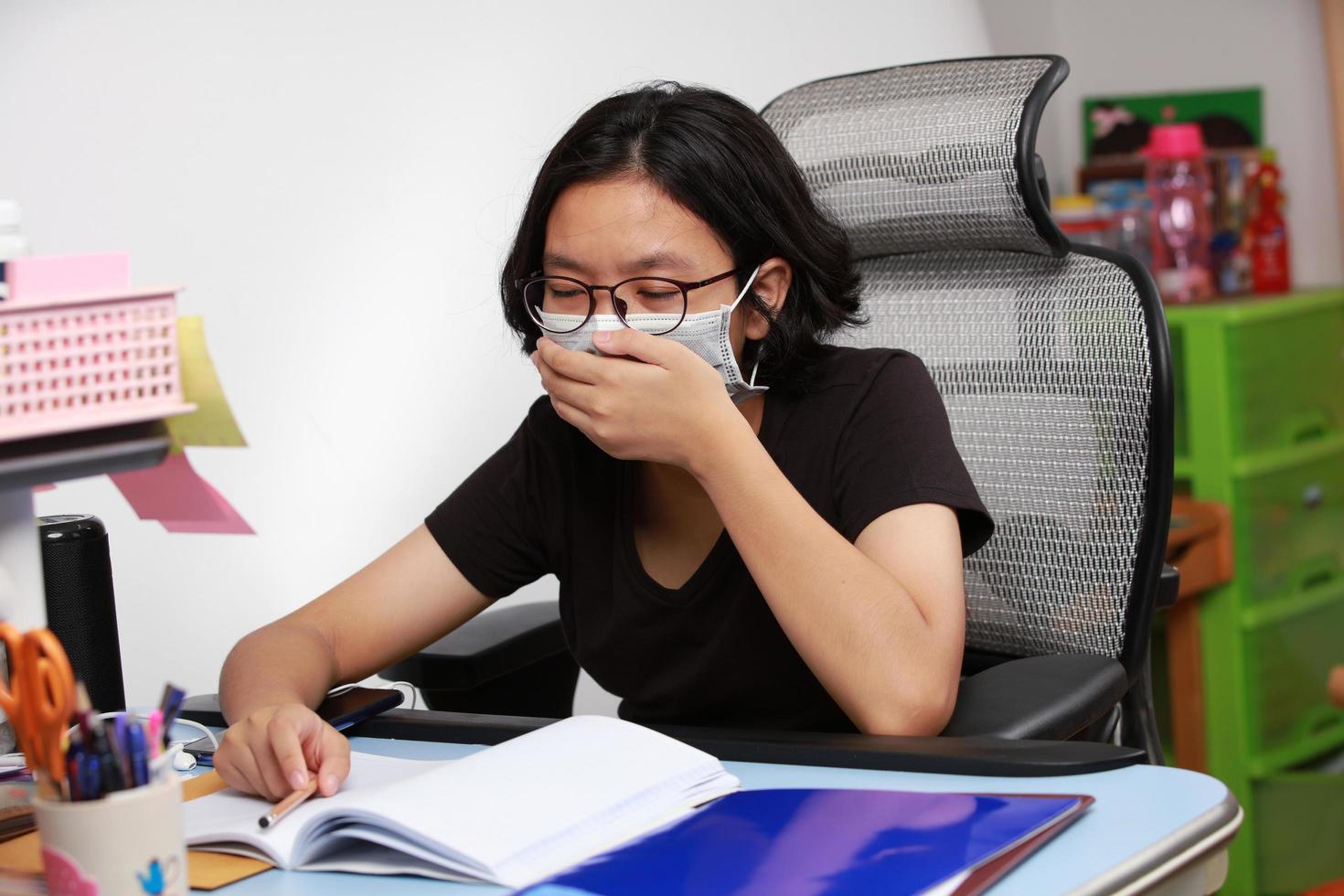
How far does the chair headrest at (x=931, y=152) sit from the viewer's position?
1282 mm

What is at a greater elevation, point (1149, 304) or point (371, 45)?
point (371, 45)

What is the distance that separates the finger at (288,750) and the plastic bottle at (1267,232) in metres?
2.20

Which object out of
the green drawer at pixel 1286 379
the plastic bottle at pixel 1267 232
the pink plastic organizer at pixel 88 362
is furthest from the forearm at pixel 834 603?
the plastic bottle at pixel 1267 232

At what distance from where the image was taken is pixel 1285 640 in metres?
2.36

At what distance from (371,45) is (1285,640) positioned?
1.72m

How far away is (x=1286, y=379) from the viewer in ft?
7.77

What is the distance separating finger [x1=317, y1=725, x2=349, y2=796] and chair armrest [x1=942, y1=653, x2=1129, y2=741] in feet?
1.32

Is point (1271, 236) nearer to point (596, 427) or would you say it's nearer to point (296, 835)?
point (596, 427)

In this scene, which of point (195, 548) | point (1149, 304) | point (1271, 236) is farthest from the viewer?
point (1271, 236)

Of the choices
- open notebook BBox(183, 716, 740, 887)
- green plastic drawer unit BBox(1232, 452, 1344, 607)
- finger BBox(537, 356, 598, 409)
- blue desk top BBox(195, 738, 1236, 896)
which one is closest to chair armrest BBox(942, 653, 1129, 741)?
blue desk top BBox(195, 738, 1236, 896)

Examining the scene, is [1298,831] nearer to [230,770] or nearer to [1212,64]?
[1212,64]

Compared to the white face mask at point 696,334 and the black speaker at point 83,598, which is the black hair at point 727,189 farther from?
the black speaker at point 83,598

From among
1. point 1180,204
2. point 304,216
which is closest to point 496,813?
point 304,216

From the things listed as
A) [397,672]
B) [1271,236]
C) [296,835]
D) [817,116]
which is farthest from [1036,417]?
[1271,236]
